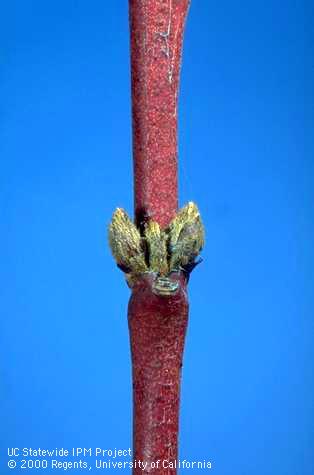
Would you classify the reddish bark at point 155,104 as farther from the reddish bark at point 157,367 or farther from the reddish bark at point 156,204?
the reddish bark at point 157,367

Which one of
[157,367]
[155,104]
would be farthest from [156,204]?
[157,367]

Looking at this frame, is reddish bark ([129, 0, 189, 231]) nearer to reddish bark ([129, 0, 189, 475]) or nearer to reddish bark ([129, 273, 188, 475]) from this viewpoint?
reddish bark ([129, 0, 189, 475])

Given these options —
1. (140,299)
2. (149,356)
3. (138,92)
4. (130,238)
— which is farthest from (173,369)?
(138,92)

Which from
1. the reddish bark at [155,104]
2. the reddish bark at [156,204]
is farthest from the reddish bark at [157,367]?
the reddish bark at [155,104]

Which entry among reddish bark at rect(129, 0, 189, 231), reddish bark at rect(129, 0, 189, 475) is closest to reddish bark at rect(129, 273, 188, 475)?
reddish bark at rect(129, 0, 189, 475)

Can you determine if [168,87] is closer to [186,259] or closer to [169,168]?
A: [169,168]

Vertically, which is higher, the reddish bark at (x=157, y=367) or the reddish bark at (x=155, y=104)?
the reddish bark at (x=155, y=104)
